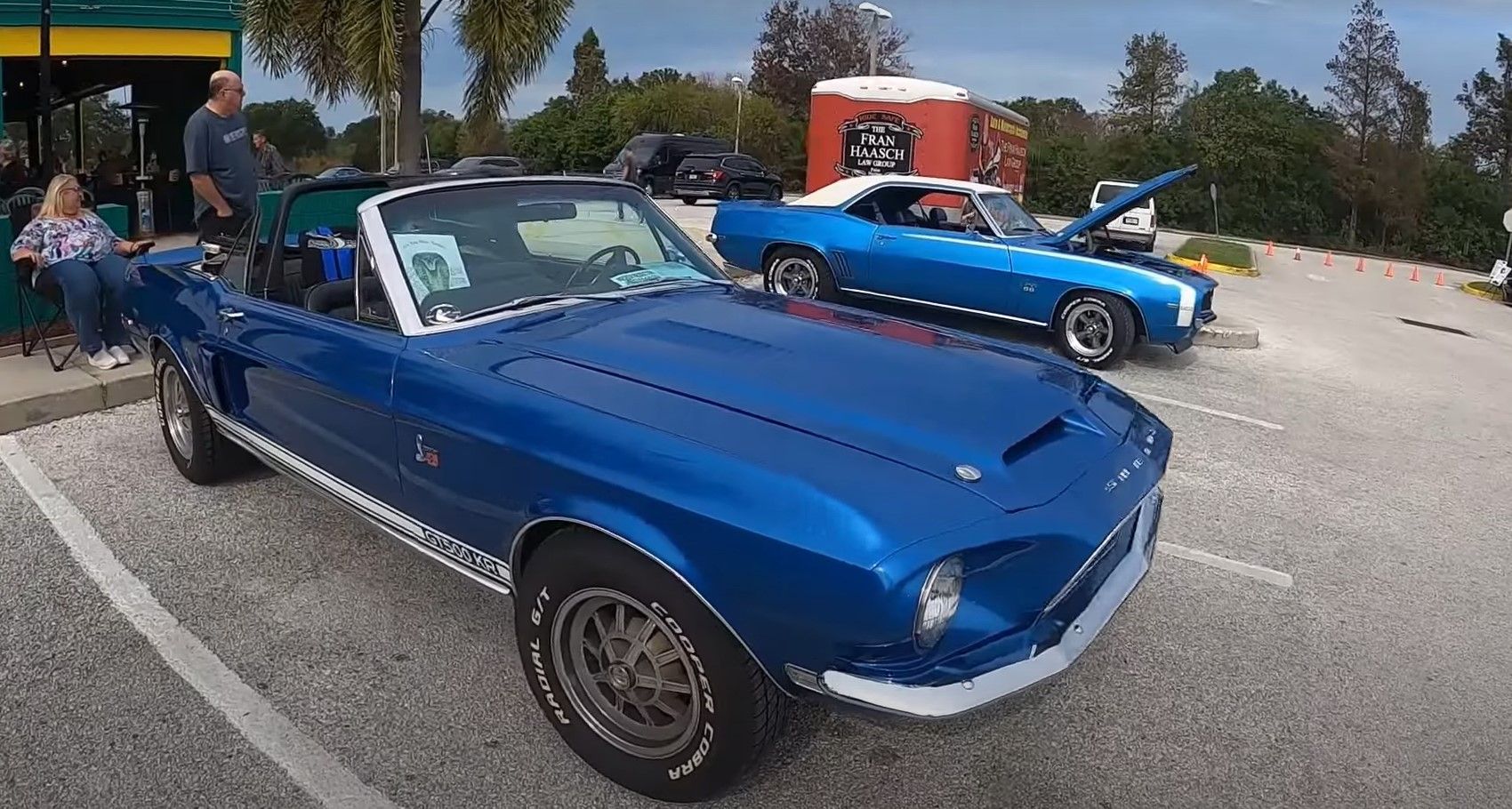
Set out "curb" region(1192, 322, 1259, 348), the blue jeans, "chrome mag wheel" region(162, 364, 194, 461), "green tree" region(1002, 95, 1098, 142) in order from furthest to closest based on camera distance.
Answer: "green tree" region(1002, 95, 1098, 142) < "curb" region(1192, 322, 1259, 348) < the blue jeans < "chrome mag wheel" region(162, 364, 194, 461)

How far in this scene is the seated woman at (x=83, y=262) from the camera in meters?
6.34

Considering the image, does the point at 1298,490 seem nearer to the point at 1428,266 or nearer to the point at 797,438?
the point at 797,438

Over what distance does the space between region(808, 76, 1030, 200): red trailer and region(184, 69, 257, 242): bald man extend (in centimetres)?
1140

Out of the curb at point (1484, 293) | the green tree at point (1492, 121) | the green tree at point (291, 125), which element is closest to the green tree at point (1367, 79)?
the green tree at point (1492, 121)

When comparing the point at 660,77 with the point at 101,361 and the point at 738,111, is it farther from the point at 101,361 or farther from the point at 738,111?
the point at 101,361

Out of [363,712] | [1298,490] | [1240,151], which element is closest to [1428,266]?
[1240,151]

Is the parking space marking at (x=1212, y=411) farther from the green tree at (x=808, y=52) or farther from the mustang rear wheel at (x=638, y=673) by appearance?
the green tree at (x=808, y=52)

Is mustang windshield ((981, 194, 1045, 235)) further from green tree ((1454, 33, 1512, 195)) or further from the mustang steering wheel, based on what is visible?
green tree ((1454, 33, 1512, 195))

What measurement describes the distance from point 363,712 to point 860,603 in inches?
67.4

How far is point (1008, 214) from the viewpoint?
9.57 m

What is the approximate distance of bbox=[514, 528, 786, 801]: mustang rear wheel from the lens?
8.20 feet

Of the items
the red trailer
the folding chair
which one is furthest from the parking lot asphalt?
the red trailer

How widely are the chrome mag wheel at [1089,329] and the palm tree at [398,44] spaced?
20.2ft

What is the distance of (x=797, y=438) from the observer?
2.62 m
